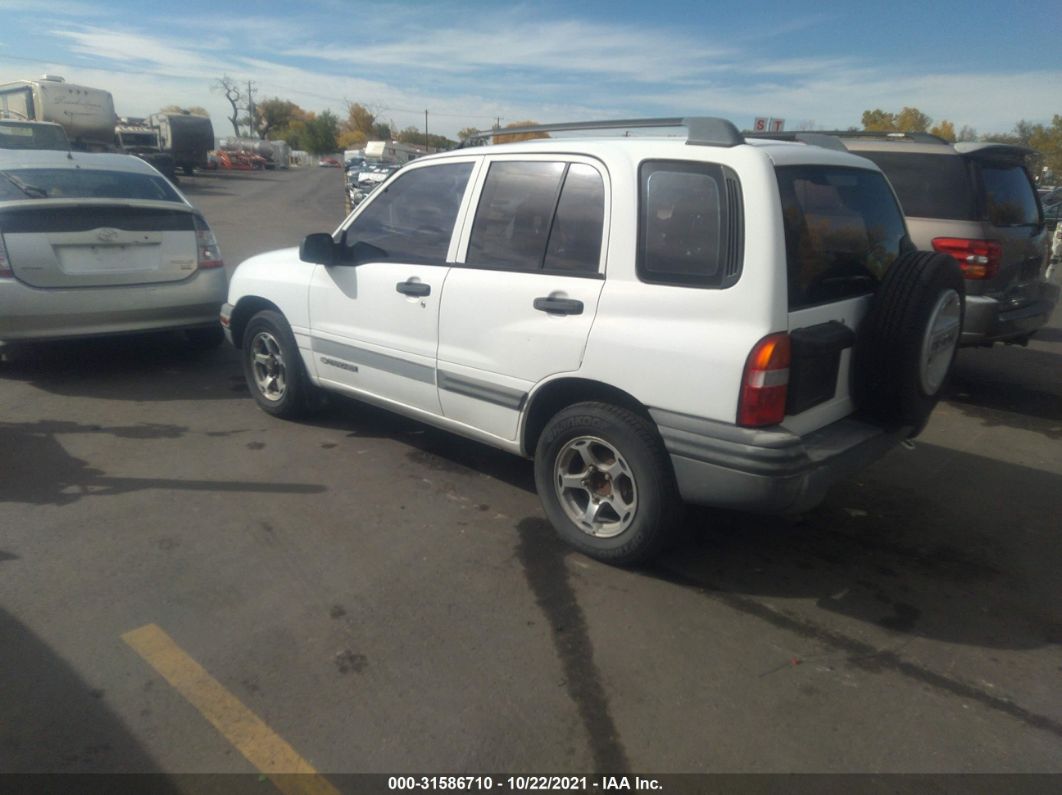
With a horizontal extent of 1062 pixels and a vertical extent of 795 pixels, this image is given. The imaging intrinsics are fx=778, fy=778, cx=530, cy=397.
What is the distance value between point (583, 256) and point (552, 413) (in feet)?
2.59

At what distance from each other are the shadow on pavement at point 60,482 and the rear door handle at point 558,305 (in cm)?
174

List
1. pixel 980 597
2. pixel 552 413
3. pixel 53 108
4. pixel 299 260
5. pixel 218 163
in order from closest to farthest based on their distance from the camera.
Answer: pixel 980 597 → pixel 552 413 → pixel 299 260 → pixel 53 108 → pixel 218 163

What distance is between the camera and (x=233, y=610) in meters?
3.23

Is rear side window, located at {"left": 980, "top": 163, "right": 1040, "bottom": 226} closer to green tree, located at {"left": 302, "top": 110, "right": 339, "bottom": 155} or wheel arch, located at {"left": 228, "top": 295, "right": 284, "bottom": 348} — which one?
wheel arch, located at {"left": 228, "top": 295, "right": 284, "bottom": 348}

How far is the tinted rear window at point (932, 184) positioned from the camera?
5.96m

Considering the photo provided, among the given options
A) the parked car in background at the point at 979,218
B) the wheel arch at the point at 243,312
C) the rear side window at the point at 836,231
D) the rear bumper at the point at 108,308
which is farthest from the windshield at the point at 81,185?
the rear side window at the point at 836,231

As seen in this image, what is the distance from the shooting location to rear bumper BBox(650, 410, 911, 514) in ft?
10.0

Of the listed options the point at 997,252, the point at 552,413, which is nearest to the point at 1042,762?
the point at 552,413

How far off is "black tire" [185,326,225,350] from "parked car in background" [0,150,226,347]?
1.76 feet

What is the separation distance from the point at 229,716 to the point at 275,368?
3250mm

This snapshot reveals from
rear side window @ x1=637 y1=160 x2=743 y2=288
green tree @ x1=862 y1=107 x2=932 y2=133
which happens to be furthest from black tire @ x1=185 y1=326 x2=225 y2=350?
green tree @ x1=862 y1=107 x2=932 y2=133

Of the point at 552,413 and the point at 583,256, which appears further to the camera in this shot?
the point at 552,413

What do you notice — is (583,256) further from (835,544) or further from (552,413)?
(835,544)

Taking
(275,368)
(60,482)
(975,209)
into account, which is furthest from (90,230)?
(975,209)
